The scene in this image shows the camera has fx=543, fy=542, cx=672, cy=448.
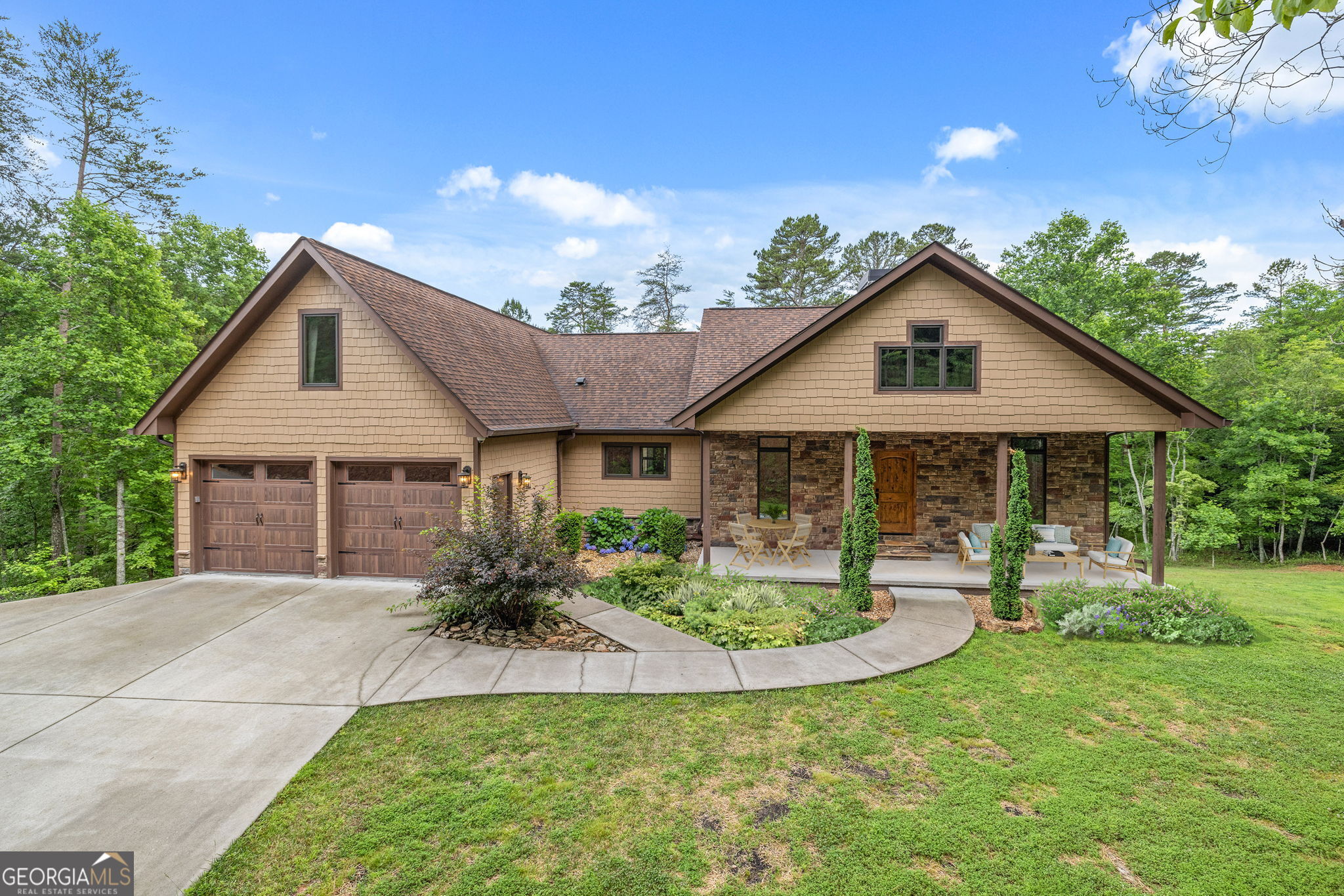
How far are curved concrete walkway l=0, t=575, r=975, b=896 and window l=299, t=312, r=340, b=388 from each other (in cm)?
388

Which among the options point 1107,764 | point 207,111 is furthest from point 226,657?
point 207,111

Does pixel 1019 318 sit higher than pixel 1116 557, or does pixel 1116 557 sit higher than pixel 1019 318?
pixel 1019 318

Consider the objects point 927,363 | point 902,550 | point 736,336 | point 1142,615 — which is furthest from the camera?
point 736,336

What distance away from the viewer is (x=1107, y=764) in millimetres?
4641

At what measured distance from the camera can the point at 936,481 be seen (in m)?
12.4

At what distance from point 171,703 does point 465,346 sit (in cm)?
808

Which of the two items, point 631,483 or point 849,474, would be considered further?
point 631,483

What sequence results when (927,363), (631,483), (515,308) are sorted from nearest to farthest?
1. (927,363)
2. (631,483)
3. (515,308)

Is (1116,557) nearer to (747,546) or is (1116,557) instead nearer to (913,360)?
(913,360)

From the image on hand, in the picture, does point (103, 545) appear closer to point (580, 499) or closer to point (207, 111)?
point (207, 111)

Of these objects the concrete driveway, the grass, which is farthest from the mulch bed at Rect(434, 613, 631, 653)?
the grass

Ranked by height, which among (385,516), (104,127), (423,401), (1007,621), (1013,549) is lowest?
(1007,621)

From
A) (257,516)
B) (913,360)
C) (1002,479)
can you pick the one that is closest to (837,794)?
(1002,479)

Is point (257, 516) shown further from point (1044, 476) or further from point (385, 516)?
point (1044, 476)
